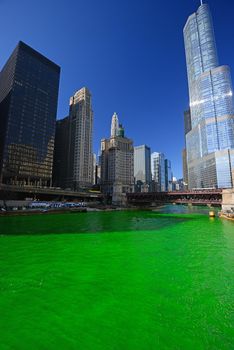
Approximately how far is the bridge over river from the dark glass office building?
7844cm

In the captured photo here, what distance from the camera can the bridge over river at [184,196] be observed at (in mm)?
96356

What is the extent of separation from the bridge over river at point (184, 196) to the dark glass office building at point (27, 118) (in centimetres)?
7844

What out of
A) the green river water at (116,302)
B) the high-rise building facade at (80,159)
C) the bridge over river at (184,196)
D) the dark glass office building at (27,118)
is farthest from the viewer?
the high-rise building facade at (80,159)

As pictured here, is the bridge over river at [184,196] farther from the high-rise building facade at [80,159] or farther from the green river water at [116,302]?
the green river water at [116,302]

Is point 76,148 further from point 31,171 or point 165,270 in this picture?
point 165,270

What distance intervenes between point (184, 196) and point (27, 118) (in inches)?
5111

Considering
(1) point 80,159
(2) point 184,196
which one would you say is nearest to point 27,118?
(1) point 80,159

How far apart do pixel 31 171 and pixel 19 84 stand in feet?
226

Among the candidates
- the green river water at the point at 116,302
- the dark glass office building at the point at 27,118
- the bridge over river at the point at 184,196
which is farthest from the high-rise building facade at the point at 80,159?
the green river water at the point at 116,302

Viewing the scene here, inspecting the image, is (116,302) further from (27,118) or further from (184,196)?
(27,118)

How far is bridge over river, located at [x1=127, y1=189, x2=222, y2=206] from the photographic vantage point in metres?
96.4

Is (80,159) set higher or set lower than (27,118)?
lower

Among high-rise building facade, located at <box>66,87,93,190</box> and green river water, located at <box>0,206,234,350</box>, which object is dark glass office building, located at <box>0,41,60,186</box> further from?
green river water, located at <box>0,206,234,350</box>

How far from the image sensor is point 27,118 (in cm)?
14900
